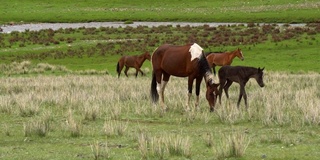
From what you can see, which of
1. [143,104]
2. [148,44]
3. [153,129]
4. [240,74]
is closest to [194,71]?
[240,74]

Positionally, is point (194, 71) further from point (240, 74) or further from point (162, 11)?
point (162, 11)

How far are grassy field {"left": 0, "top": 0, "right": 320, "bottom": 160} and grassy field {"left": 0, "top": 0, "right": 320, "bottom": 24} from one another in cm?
2001

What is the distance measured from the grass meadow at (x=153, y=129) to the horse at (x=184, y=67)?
537mm

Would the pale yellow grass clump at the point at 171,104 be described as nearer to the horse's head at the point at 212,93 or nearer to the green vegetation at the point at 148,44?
the horse's head at the point at 212,93

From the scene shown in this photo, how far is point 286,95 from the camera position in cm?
2109

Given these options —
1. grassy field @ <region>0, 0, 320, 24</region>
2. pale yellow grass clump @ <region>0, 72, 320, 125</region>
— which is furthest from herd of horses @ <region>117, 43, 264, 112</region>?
grassy field @ <region>0, 0, 320, 24</region>

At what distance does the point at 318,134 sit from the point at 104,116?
20.4 feet

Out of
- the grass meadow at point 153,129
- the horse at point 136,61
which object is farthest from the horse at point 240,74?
the horse at point 136,61

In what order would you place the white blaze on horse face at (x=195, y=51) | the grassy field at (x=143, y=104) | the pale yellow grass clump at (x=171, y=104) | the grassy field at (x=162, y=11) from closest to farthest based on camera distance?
1. the grassy field at (x=143, y=104)
2. the pale yellow grass clump at (x=171, y=104)
3. the white blaze on horse face at (x=195, y=51)
4. the grassy field at (x=162, y=11)

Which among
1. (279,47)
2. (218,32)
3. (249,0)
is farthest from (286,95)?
(249,0)

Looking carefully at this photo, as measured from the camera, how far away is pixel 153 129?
14711 millimetres

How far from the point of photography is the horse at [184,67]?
1768 cm

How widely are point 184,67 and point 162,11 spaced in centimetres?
8008

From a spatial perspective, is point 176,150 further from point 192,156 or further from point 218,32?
point 218,32
